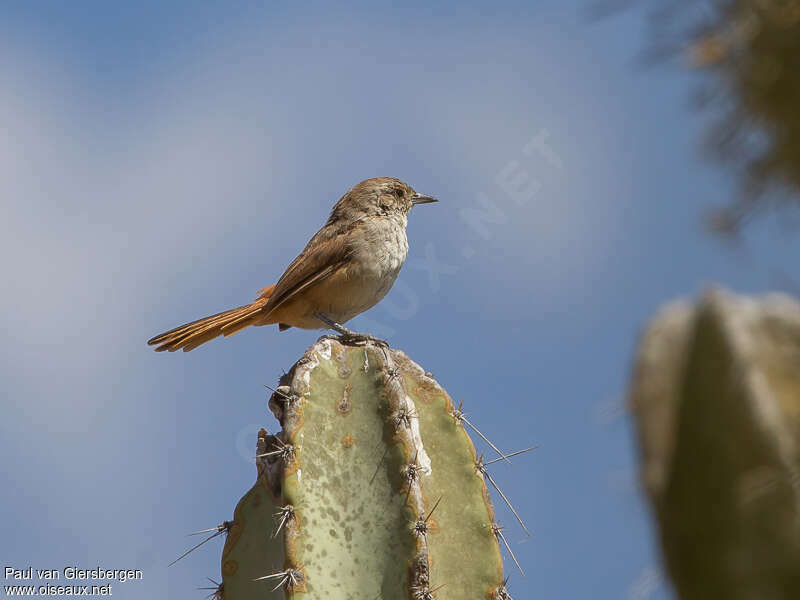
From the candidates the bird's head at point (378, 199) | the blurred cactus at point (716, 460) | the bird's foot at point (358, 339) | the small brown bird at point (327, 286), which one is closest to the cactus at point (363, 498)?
the bird's foot at point (358, 339)

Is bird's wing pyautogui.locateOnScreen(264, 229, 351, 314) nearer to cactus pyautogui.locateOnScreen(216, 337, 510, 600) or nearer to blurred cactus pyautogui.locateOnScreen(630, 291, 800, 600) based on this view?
cactus pyautogui.locateOnScreen(216, 337, 510, 600)

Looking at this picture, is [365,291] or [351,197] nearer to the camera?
[365,291]

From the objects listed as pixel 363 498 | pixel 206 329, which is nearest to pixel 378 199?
pixel 206 329

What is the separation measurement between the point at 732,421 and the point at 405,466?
198 centimetres

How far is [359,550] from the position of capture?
3.41m

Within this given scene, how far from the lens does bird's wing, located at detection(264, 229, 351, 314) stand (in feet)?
18.0

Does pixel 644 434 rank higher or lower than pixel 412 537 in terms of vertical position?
lower

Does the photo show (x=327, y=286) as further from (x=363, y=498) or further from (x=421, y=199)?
(x=363, y=498)

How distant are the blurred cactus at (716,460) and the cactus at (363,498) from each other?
184 centimetres

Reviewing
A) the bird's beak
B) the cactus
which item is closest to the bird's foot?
the cactus

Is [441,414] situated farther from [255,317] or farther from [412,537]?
[255,317]

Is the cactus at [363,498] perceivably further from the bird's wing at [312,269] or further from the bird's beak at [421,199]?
the bird's beak at [421,199]

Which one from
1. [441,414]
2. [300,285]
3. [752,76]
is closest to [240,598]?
[441,414]

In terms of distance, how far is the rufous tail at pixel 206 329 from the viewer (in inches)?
221
